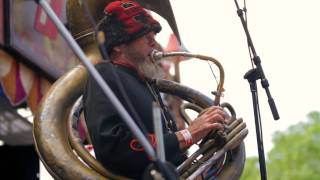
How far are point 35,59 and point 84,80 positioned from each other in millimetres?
5324

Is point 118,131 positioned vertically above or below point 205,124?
above

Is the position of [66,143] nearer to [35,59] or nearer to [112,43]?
[112,43]

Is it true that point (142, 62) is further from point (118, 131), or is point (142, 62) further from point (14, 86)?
point (14, 86)

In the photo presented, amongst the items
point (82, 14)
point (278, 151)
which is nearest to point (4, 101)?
point (82, 14)

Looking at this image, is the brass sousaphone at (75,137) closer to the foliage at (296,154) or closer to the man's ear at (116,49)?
the man's ear at (116,49)

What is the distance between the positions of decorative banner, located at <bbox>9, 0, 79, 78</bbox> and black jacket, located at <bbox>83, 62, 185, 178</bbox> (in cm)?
485

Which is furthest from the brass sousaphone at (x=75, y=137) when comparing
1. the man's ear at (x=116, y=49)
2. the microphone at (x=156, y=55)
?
the man's ear at (x=116, y=49)

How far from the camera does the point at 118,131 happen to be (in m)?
3.18

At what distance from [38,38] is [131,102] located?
617 cm

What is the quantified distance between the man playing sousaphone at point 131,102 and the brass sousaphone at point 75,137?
0.12 metres

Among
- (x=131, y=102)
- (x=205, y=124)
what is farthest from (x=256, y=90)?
(x=131, y=102)

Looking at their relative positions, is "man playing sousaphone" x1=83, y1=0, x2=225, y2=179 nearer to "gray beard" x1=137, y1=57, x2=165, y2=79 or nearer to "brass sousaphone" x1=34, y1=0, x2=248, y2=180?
"gray beard" x1=137, y1=57, x2=165, y2=79

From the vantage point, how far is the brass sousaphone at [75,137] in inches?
136

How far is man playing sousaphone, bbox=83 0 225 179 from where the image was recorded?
319cm
